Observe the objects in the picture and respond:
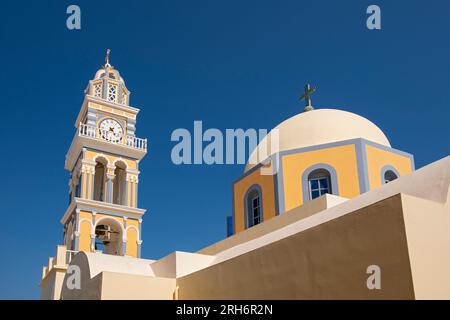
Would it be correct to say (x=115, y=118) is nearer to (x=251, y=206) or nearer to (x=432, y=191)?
(x=251, y=206)

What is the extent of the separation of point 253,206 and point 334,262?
7.18 m

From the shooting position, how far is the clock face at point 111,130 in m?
23.0

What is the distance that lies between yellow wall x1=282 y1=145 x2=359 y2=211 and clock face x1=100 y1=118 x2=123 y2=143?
1186cm

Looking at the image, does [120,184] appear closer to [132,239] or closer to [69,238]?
[132,239]

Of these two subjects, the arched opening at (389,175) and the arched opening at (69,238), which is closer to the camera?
the arched opening at (389,175)

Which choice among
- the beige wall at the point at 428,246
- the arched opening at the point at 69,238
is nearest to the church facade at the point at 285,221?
the beige wall at the point at 428,246

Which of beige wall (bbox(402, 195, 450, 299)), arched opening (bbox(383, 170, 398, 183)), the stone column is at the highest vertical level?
the stone column

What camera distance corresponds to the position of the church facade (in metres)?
6.16

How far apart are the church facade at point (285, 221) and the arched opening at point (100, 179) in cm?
6

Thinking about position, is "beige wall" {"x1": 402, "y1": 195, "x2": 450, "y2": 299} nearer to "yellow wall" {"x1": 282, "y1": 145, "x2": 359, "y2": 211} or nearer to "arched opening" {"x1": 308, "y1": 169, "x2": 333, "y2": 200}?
"yellow wall" {"x1": 282, "y1": 145, "x2": 359, "y2": 211}

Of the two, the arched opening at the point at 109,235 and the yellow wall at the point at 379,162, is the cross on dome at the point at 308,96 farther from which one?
the arched opening at the point at 109,235

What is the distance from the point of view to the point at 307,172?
12.8 metres

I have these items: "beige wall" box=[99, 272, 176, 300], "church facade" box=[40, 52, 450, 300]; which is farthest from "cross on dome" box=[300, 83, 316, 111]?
"beige wall" box=[99, 272, 176, 300]

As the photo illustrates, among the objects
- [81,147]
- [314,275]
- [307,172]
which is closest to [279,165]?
[307,172]
